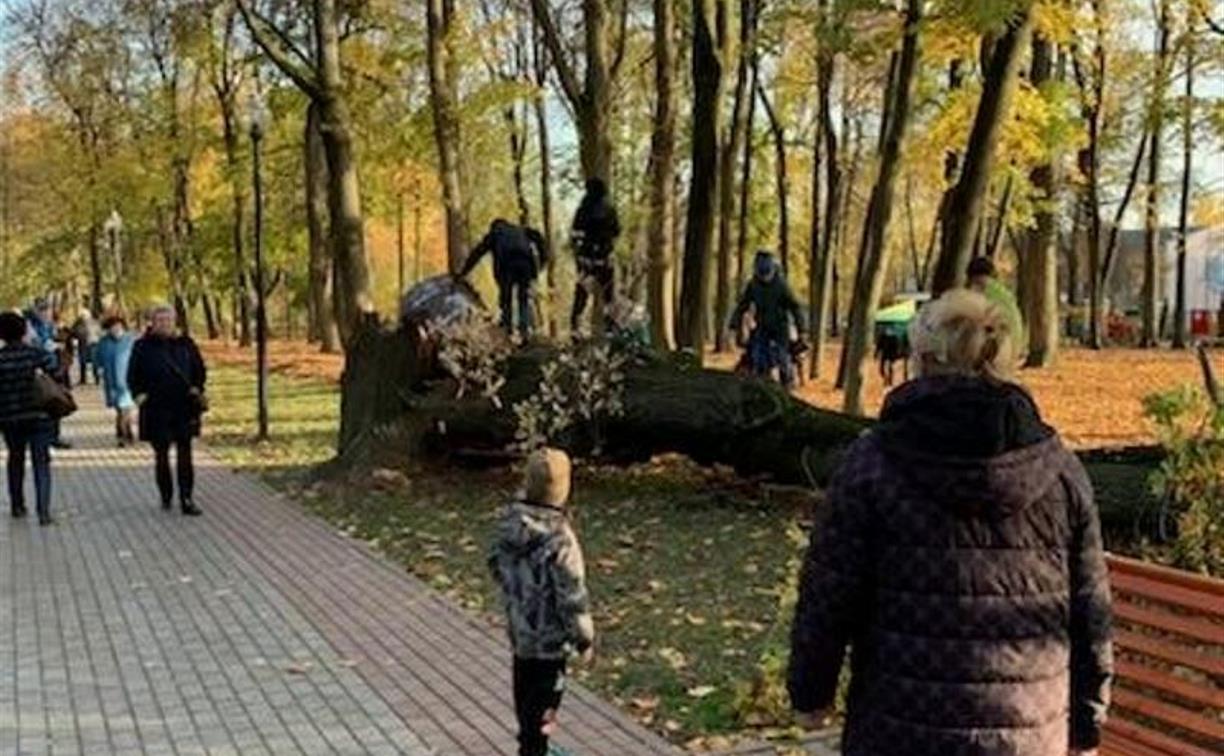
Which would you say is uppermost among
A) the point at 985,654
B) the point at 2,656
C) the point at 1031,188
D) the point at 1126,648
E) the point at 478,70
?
the point at 478,70

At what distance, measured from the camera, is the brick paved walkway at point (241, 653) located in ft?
20.9

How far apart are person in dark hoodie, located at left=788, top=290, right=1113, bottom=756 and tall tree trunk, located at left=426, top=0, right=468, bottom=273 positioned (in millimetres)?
22616

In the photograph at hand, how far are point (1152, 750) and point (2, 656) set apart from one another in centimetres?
587

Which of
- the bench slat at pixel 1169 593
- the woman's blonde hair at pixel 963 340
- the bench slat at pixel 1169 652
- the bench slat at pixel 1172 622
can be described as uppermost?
the woman's blonde hair at pixel 963 340

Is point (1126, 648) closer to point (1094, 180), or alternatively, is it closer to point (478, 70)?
point (478, 70)

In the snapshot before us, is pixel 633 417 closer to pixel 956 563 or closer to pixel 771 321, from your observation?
pixel 771 321

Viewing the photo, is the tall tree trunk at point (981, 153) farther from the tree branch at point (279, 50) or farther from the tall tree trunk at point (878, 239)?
the tree branch at point (279, 50)

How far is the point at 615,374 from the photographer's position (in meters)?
12.6

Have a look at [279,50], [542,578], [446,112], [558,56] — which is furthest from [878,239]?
[542,578]

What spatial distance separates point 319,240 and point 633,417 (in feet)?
85.8

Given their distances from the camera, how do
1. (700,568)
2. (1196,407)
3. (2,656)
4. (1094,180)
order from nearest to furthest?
(1196,407)
(2,656)
(700,568)
(1094,180)

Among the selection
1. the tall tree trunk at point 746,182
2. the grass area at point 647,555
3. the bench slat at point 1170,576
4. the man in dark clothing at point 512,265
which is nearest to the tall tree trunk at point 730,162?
the tall tree trunk at point 746,182

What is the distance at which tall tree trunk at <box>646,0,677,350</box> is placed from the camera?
68.7ft

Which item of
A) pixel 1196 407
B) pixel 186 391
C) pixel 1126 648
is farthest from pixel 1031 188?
pixel 1126 648
